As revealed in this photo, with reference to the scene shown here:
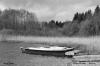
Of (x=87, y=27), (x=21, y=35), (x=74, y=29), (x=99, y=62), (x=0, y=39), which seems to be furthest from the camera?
(x=0, y=39)

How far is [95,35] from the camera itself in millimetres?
81562

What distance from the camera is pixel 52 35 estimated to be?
125500mm

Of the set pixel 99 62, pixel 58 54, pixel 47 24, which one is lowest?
pixel 58 54

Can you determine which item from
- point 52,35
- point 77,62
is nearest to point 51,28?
point 52,35

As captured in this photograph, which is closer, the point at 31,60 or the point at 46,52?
the point at 31,60

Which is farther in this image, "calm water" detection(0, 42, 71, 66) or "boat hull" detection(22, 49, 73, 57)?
"boat hull" detection(22, 49, 73, 57)

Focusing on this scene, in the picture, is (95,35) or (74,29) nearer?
(95,35)

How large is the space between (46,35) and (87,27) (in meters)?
46.2

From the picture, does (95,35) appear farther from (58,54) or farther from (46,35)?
(46,35)

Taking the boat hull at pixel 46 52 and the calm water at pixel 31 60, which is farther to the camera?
the boat hull at pixel 46 52

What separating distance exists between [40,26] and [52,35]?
17.4 metres

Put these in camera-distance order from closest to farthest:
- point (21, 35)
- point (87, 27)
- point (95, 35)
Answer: point (95, 35)
point (87, 27)
point (21, 35)

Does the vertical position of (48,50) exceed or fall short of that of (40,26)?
it falls short

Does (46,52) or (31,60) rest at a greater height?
(46,52)
